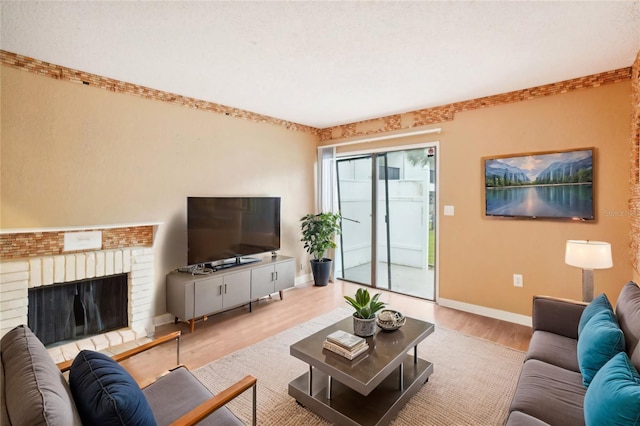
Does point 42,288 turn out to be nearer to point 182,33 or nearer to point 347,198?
point 182,33

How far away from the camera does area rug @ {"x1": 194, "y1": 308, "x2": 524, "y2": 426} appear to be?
200 cm

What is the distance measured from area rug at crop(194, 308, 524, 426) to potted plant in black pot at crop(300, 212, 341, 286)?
5.44 ft

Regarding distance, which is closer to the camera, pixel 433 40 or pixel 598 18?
pixel 598 18

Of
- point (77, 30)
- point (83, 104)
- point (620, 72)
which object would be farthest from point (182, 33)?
point (620, 72)

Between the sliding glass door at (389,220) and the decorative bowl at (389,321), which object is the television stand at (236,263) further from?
the decorative bowl at (389,321)

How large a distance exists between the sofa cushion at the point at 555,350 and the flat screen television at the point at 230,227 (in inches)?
122

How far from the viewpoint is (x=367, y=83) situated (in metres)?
3.18

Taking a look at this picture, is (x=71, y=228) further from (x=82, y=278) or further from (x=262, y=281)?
(x=262, y=281)

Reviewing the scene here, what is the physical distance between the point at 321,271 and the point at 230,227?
5.72 feet

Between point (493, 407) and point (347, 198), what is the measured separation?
361cm

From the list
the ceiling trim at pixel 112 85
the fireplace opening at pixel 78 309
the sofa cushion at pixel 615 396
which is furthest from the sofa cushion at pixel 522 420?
the ceiling trim at pixel 112 85

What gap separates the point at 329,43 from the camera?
2.35m

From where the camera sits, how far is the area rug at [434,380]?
2.00 meters

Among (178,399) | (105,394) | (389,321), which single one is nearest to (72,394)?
(105,394)
